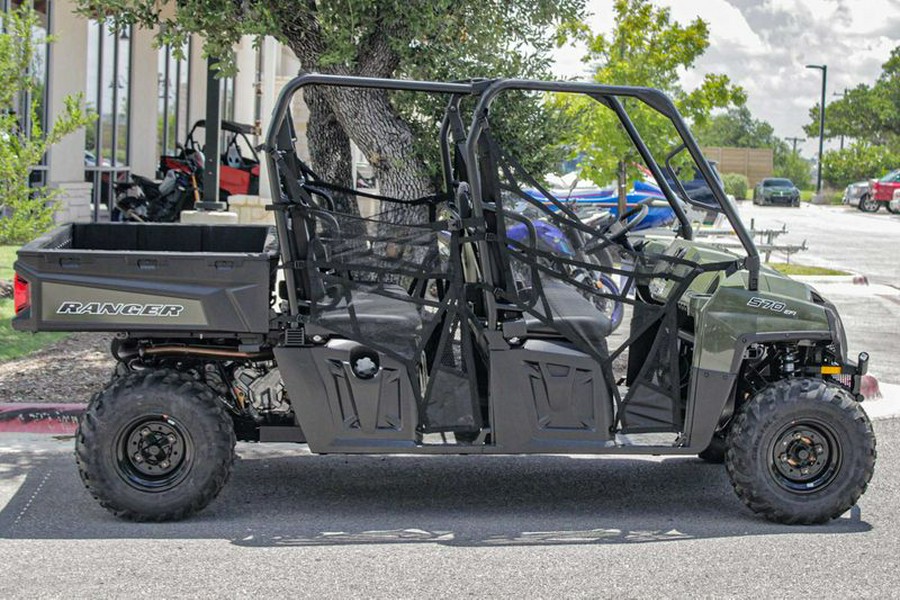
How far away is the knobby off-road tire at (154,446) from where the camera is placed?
6.00 m

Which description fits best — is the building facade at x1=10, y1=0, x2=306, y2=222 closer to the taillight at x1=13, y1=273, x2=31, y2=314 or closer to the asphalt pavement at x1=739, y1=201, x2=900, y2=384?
the taillight at x1=13, y1=273, x2=31, y2=314

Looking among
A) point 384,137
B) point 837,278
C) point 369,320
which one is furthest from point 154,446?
point 837,278

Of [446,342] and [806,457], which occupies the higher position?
[446,342]

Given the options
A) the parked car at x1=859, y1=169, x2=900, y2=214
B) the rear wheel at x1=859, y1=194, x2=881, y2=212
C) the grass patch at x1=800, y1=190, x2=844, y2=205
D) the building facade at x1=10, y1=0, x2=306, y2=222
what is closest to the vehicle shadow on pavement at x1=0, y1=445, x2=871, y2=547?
the building facade at x1=10, y1=0, x2=306, y2=222

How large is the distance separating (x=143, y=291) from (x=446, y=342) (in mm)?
1409

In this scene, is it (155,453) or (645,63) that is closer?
(155,453)

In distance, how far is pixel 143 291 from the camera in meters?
6.02

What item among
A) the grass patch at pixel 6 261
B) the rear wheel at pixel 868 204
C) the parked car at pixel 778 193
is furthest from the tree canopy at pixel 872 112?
the grass patch at pixel 6 261

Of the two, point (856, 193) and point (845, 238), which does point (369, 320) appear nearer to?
point (845, 238)

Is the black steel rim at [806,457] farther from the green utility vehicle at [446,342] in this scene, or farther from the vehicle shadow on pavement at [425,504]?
the vehicle shadow on pavement at [425,504]

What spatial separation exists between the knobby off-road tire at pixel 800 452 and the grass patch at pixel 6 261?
27.7ft

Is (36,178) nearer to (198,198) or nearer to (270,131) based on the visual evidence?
(198,198)

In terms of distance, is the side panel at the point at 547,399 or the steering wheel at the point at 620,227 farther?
the steering wheel at the point at 620,227

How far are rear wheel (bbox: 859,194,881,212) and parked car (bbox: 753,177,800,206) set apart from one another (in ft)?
20.0
